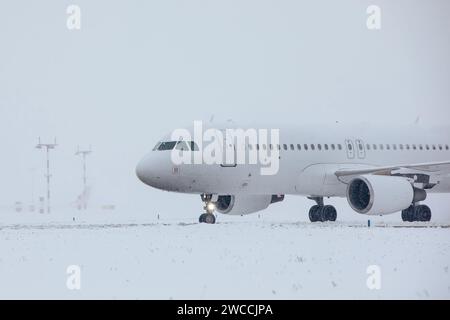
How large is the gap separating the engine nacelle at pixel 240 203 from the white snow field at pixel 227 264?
293 inches

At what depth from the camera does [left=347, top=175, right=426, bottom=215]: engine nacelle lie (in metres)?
31.5

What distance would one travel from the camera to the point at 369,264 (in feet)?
59.1

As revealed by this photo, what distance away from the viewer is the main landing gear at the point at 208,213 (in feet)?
107

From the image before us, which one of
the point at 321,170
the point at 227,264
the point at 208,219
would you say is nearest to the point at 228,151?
the point at 208,219

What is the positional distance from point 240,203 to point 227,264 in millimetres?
17030

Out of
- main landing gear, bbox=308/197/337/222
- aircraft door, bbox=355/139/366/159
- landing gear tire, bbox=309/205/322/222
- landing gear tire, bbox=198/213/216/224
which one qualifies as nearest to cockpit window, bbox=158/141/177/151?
landing gear tire, bbox=198/213/216/224

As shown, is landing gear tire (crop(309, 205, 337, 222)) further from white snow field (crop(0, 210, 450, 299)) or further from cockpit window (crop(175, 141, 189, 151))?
white snow field (crop(0, 210, 450, 299))

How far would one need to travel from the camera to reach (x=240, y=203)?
35062mm

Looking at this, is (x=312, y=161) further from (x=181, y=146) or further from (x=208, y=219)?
(x=181, y=146)

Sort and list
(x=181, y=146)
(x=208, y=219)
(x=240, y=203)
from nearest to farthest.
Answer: (x=181, y=146) → (x=208, y=219) → (x=240, y=203)

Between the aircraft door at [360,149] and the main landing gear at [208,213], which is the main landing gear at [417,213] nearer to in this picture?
the aircraft door at [360,149]
